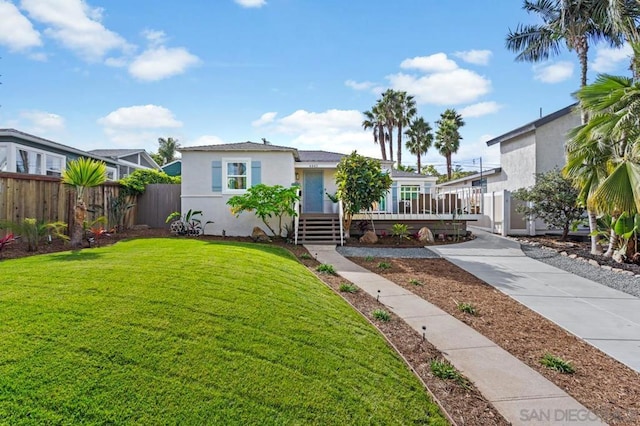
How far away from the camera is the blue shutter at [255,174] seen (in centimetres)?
1411

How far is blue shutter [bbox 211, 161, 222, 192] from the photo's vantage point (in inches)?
554

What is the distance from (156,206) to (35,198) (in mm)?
6649

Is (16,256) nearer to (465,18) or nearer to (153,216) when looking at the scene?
(153,216)

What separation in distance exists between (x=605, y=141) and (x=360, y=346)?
984 cm

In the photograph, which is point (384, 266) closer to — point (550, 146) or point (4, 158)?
point (550, 146)

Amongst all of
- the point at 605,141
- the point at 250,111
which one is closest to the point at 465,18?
the point at 605,141

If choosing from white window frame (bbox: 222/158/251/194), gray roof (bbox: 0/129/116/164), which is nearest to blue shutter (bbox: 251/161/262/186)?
white window frame (bbox: 222/158/251/194)

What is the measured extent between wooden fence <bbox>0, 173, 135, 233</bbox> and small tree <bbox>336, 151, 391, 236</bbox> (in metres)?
8.61

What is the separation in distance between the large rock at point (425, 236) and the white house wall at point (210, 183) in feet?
19.0

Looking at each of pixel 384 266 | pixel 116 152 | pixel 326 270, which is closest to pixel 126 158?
pixel 116 152

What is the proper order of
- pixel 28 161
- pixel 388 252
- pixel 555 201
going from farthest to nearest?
pixel 28 161 → pixel 555 201 → pixel 388 252

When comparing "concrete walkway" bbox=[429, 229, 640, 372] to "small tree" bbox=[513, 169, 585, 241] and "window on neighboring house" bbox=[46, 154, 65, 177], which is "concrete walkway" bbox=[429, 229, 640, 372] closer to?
"small tree" bbox=[513, 169, 585, 241]

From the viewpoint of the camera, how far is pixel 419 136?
36.3 meters

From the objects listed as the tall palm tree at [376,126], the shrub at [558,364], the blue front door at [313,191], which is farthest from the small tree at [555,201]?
the tall palm tree at [376,126]
